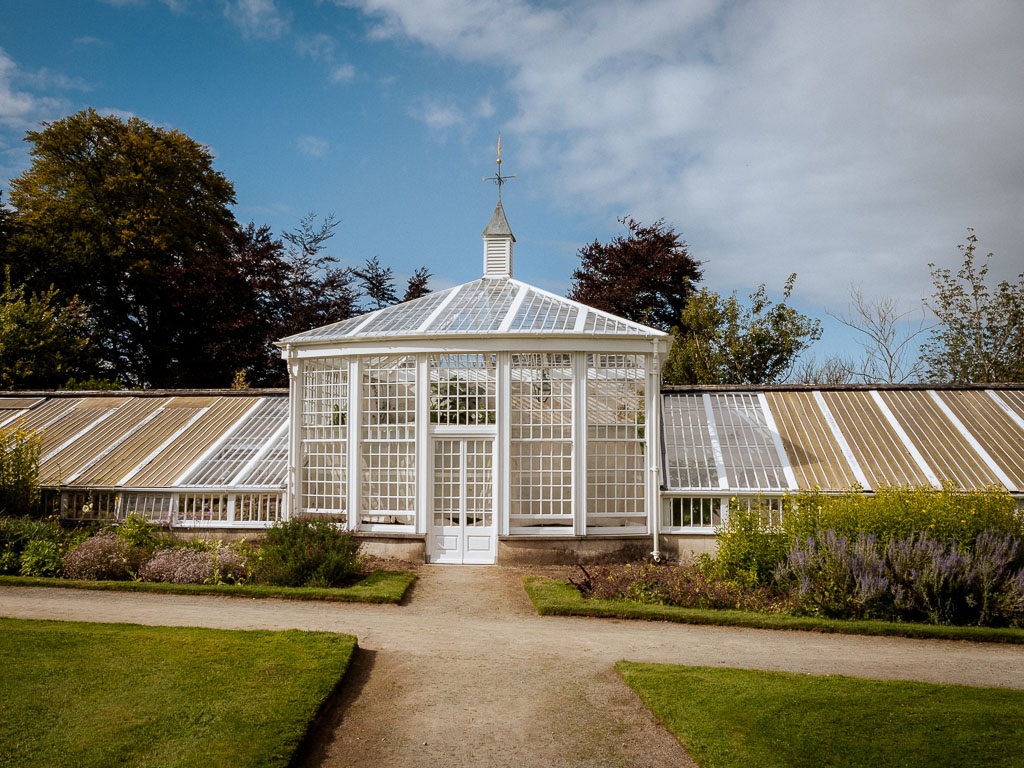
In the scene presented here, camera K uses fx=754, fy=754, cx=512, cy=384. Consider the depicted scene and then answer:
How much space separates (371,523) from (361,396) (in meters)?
2.46

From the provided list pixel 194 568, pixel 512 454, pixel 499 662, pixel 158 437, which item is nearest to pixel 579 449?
pixel 512 454

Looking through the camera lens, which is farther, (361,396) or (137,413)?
(137,413)

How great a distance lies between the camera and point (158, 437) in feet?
56.5

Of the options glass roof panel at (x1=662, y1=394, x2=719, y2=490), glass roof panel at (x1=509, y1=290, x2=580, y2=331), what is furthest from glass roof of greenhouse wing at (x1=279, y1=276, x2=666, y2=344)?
glass roof panel at (x1=662, y1=394, x2=719, y2=490)

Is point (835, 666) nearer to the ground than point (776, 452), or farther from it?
nearer to the ground

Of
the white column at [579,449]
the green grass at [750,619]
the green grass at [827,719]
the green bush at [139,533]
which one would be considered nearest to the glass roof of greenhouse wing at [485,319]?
the white column at [579,449]

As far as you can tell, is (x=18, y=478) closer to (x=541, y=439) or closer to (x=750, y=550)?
(x=541, y=439)

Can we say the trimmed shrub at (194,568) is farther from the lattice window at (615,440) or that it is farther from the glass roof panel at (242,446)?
the lattice window at (615,440)

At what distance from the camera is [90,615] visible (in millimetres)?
9789

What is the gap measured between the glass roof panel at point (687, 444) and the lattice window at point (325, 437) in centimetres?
638

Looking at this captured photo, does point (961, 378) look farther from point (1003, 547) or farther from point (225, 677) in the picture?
point (225, 677)

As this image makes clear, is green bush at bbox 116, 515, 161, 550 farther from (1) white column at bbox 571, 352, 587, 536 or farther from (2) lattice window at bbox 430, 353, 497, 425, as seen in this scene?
(1) white column at bbox 571, 352, 587, 536

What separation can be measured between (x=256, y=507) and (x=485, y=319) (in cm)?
592

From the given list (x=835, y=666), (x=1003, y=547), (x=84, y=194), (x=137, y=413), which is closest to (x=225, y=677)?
(x=835, y=666)
